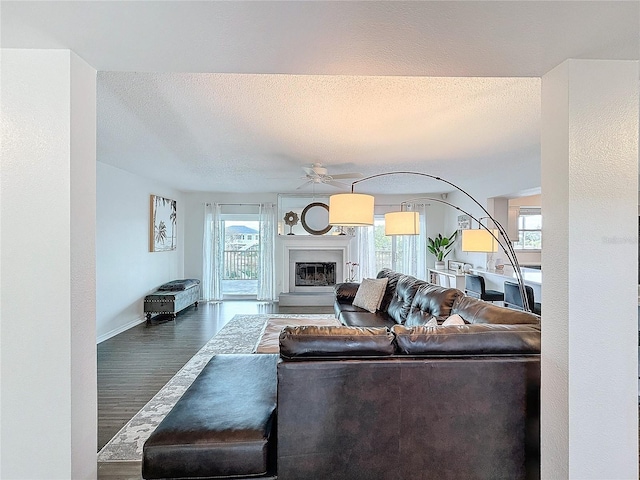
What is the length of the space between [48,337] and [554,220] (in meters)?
2.20

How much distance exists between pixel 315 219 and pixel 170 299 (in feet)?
11.2

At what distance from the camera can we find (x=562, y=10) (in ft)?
3.63

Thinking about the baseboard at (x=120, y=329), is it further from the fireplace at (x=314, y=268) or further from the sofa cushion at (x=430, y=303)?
the sofa cushion at (x=430, y=303)

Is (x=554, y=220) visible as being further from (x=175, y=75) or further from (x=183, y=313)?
(x=183, y=313)

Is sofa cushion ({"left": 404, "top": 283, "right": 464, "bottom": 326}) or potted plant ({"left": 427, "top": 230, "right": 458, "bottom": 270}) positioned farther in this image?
potted plant ({"left": 427, "top": 230, "right": 458, "bottom": 270})

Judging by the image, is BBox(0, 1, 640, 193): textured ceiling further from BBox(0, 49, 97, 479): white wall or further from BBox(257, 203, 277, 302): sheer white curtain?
BBox(257, 203, 277, 302): sheer white curtain

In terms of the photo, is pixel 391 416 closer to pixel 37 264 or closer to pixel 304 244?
pixel 37 264

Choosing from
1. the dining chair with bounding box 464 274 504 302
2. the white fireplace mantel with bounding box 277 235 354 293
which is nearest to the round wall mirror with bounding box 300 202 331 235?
the white fireplace mantel with bounding box 277 235 354 293

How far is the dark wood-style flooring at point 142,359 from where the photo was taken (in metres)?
2.65

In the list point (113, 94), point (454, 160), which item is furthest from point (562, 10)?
point (454, 160)

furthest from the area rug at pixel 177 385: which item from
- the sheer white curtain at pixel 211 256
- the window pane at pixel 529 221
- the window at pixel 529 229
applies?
the window pane at pixel 529 221

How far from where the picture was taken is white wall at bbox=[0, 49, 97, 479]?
1334 mm

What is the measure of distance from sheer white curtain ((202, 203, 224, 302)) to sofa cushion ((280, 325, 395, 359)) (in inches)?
240

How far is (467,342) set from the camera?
183 cm
